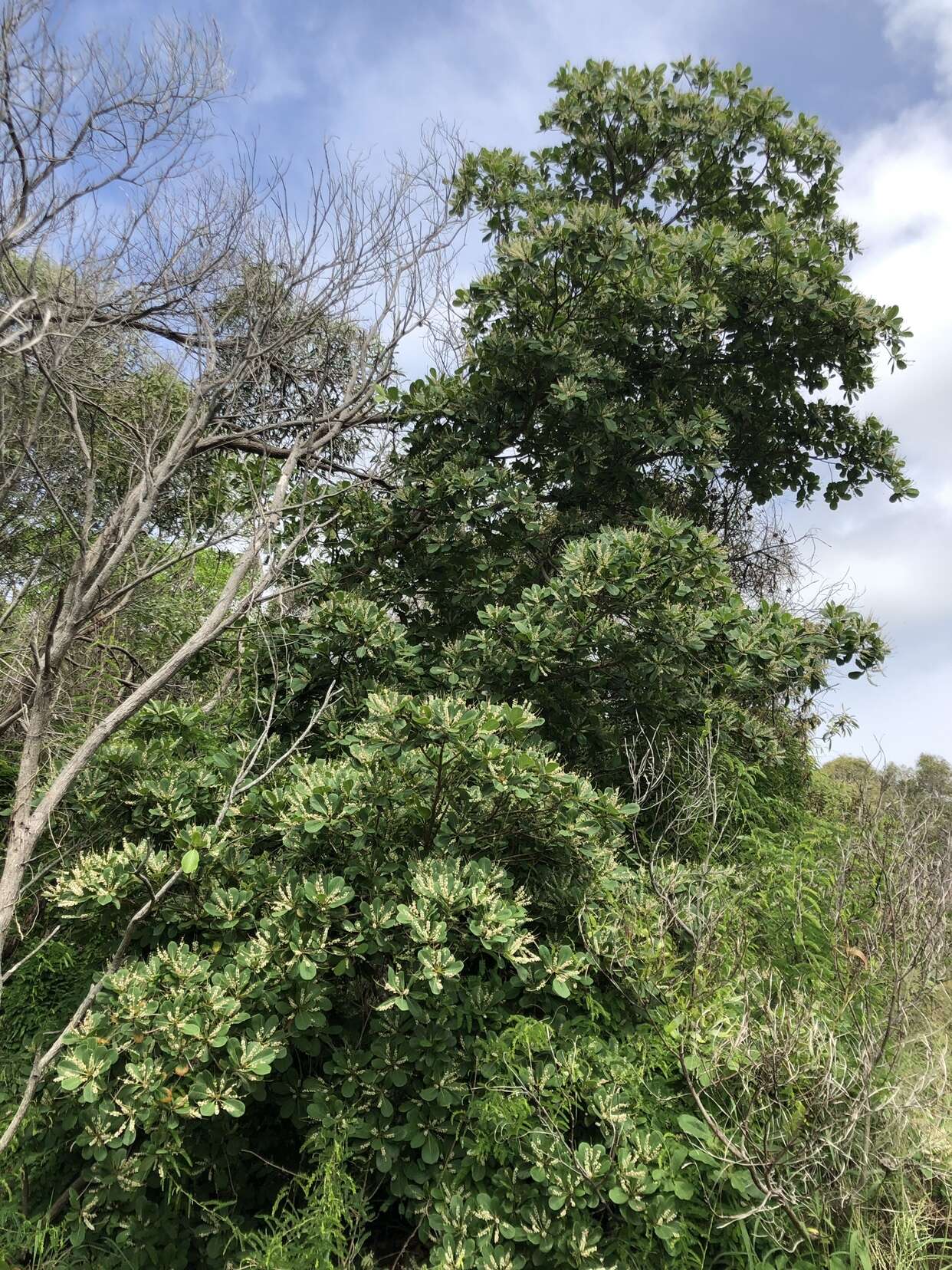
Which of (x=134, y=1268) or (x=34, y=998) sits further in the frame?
(x=34, y=998)

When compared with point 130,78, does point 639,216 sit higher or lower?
higher

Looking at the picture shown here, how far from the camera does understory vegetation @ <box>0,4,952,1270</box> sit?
3.32 m

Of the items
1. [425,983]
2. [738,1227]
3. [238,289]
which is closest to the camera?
[738,1227]

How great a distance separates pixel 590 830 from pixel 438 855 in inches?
29.2

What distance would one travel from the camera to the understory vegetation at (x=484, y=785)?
3324mm

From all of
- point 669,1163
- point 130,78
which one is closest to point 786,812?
point 669,1163

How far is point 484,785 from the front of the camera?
3703 millimetres

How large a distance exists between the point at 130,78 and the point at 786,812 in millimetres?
7409

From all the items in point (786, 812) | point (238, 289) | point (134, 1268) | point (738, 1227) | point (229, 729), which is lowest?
point (134, 1268)

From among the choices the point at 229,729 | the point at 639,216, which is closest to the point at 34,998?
the point at 229,729

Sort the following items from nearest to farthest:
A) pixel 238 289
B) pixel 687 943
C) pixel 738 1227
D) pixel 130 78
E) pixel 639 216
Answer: pixel 738 1227, pixel 687 943, pixel 130 78, pixel 238 289, pixel 639 216

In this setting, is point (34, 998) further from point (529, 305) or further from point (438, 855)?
point (529, 305)

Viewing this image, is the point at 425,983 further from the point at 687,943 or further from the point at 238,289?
the point at 238,289

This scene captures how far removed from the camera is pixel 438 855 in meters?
3.83
